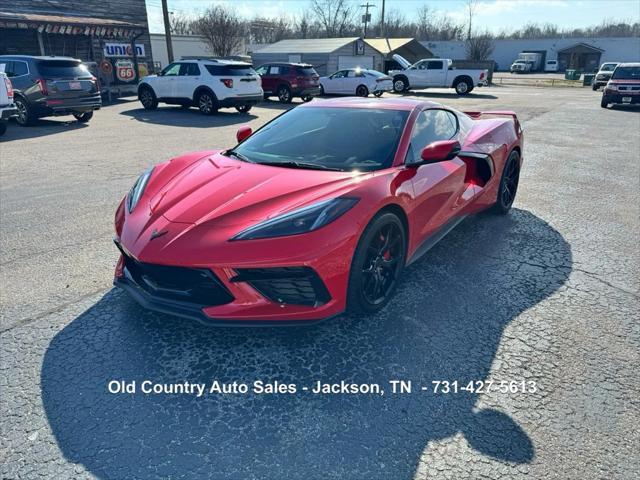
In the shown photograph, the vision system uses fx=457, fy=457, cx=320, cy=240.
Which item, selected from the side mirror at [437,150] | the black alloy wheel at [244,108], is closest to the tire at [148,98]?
the black alloy wheel at [244,108]

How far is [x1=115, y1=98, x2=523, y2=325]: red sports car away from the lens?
2545 mm

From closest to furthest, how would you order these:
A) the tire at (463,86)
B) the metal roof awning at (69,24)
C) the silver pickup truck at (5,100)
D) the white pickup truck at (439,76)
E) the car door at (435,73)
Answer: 1. the silver pickup truck at (5,100)
2. the metal roof awning at (69,24)
3. the white pickup truck at (439,76)
4. the tire at (463,86)
5. the car door at (435,73)

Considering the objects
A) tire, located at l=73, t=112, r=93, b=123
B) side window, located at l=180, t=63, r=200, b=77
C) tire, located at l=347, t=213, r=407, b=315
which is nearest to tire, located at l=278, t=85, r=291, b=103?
side window, located at l=180, t=63, r=200, b=77

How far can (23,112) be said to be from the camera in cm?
1183

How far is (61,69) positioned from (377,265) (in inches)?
488

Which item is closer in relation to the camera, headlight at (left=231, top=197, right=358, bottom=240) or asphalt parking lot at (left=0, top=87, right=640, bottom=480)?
asphalt parking lot at (left=0, top=87, right=640, bottom=480)

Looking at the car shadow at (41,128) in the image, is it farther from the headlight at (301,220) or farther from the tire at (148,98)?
the headlight at (301,220)

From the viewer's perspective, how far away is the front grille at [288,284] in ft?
8.28

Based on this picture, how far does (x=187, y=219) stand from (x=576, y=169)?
7.32 metres

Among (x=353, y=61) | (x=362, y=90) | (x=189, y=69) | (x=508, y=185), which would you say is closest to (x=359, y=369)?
(x=508, y=185)

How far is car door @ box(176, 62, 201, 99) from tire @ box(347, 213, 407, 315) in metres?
13.4

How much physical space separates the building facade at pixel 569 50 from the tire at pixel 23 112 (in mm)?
72095

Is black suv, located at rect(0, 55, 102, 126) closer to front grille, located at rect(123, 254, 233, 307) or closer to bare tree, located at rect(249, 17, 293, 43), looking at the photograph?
front grille, located at rect(123, 254, 233, 307)

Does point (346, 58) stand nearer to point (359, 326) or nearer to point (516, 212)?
point (516, 212)
